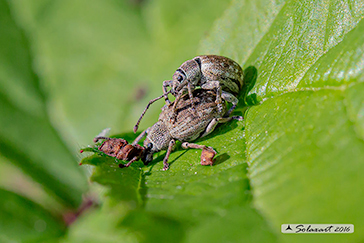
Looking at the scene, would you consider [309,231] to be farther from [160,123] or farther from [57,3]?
[57,3]

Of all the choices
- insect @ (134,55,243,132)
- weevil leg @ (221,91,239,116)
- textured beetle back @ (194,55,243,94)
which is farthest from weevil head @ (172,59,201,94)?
weevil leg @ (221,91,239,116)

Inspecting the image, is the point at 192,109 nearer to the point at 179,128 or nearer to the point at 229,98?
the point at 179,128

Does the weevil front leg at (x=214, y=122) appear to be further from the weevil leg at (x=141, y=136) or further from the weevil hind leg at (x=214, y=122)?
the weevil leg at (x=141, y=136)

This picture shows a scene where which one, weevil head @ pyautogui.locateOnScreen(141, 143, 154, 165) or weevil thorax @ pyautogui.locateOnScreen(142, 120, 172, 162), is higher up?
weevil thorax @ pyautogui.locateOnScreen(142, 120, 172, 162)

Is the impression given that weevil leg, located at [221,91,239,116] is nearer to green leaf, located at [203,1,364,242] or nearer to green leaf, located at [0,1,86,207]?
green leaf, located at [203,1,364,242]

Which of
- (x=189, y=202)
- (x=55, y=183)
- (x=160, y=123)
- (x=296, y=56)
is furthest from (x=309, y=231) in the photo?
(x=55, y=183)

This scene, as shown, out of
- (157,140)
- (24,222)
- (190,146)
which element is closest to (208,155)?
(190,146)
